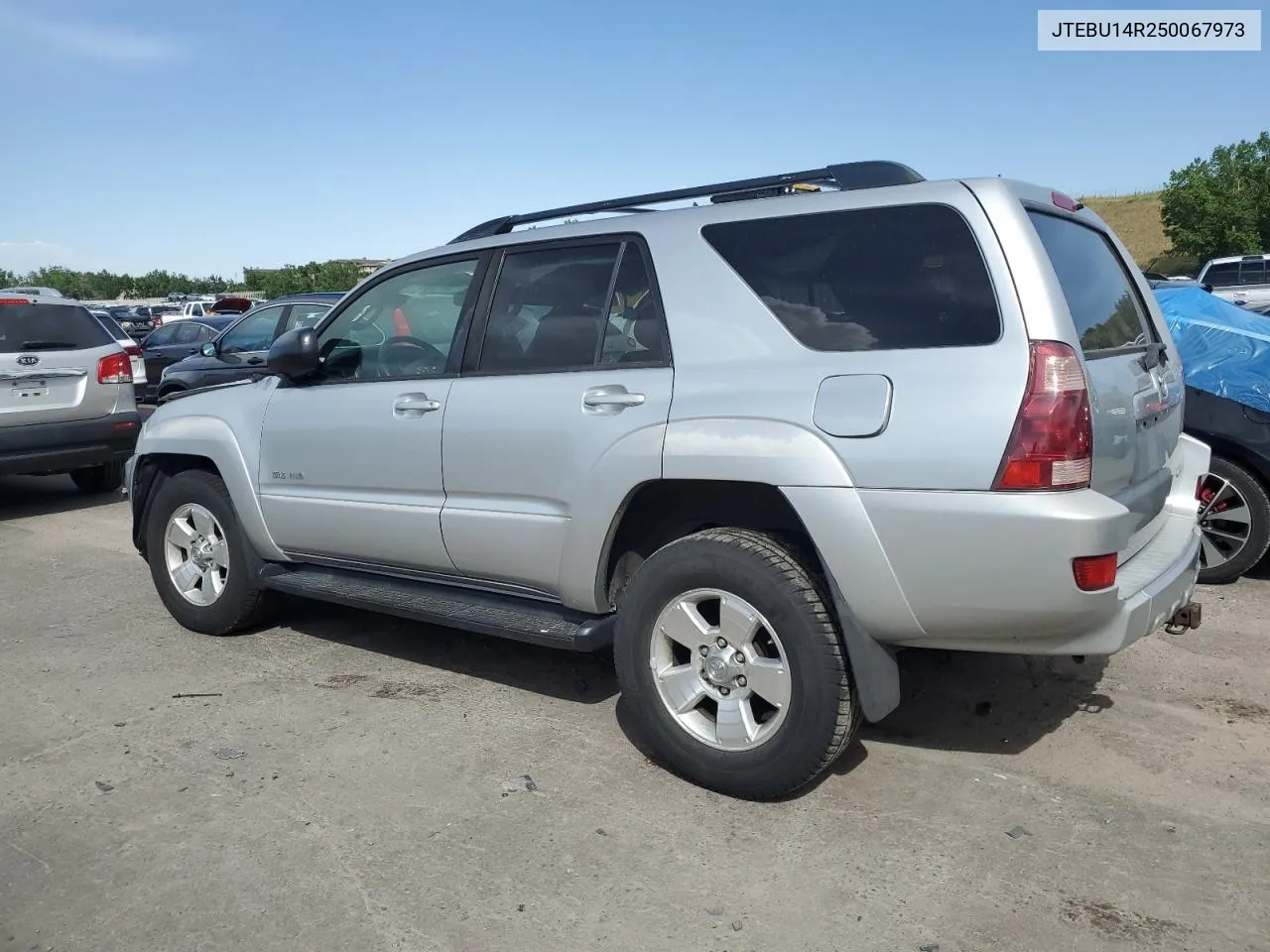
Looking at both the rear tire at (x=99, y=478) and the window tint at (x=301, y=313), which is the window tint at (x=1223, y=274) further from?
the rear tire at (x=99, y=478)

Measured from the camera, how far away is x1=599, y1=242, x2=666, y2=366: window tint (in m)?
3.76

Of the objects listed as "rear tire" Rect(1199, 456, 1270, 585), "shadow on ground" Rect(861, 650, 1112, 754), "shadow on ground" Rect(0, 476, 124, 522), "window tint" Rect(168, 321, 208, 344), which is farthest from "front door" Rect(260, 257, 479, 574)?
"window tint" Rect(168, 321, 208, 344)

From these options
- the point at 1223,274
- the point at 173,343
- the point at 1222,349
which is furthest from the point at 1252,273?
the point at 173,343

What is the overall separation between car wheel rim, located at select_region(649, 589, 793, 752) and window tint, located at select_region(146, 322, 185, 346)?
58.7 feet

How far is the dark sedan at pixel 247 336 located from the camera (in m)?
11.7

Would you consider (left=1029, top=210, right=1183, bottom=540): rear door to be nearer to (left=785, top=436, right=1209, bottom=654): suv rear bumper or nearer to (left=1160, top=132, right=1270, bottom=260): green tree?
(left=785, top=436, right=1209, bottom=654): suv rear bumper

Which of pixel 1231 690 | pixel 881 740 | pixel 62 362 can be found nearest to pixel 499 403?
pixel 881 740

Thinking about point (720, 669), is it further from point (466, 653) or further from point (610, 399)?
point (466, 653)

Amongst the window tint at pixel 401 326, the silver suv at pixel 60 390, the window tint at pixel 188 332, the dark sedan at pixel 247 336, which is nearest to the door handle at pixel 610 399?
the window tint at pixel 401 326

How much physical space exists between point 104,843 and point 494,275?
245cm

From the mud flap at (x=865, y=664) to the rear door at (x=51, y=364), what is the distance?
25.1 feet

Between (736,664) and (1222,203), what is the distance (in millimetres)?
50344

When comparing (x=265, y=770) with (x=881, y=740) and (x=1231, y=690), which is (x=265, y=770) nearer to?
(x=881, y=740)

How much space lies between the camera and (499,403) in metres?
4.07
